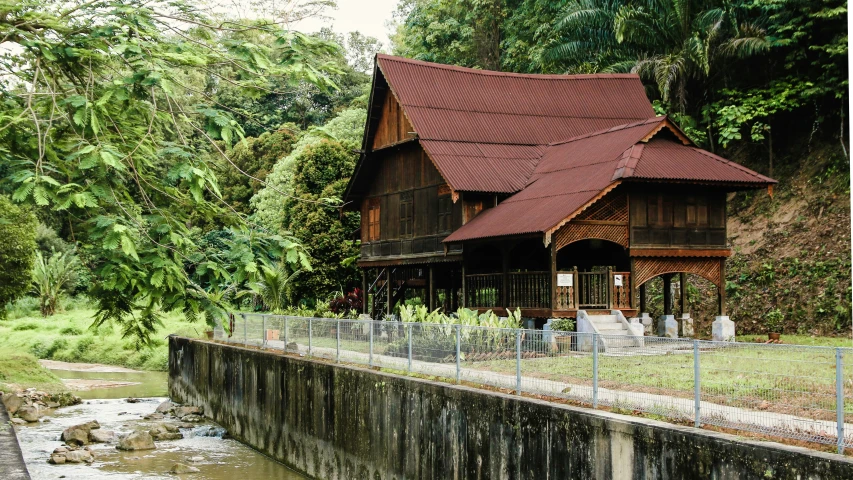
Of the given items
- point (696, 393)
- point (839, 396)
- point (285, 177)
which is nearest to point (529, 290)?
point (696, 393)

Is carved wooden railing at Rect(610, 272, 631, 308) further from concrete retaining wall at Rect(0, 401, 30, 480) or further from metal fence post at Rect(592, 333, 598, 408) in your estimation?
concrete retaining wall at Rect(0, 401, 30, 480)

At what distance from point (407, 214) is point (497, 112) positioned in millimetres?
4376

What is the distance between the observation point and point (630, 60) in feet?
124

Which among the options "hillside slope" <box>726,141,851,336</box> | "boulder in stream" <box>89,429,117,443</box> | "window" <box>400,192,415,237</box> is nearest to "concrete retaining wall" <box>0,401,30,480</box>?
"boulder in stream" <box>89,429,117,443</box>

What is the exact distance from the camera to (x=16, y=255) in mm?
32188

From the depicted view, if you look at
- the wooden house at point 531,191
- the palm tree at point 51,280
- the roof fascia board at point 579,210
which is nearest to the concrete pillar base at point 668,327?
the wooden house at point 531,191

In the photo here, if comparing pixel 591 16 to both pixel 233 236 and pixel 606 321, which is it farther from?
pixel 233 236

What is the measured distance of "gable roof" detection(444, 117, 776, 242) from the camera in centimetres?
2297

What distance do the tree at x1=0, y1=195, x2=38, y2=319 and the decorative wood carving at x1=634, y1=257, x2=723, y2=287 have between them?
19786mm

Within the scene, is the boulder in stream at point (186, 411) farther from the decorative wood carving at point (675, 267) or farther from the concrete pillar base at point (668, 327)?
the concrete pillar base at point (668, 327)

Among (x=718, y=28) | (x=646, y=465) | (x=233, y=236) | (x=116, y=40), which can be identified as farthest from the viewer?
(x=718, y=28)

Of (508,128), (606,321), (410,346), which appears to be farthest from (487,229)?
(410,346)

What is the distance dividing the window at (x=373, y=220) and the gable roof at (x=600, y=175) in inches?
257

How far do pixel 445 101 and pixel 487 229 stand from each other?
22.4 feet
